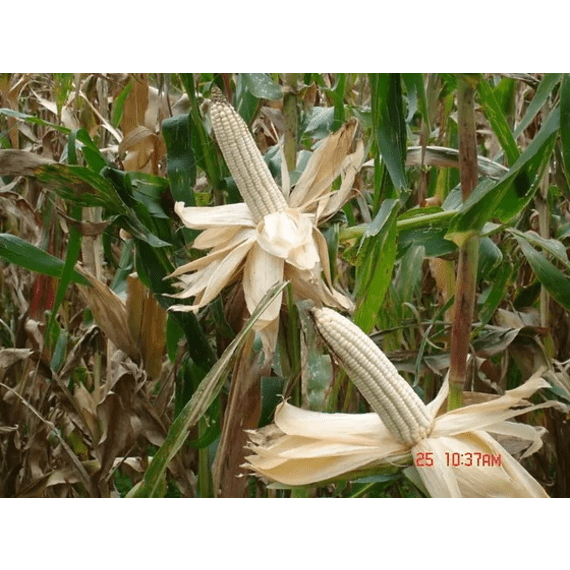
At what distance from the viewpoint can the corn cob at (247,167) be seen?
87 centimetres

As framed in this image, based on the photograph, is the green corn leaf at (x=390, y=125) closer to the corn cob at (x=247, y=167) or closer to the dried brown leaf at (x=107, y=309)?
the corn cob at (x=247, y=167)

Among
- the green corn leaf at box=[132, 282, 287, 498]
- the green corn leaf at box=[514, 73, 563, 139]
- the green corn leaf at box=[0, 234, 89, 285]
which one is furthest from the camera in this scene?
the green corn leaf at box=[0, 234, 89, 285]

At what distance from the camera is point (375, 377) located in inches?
30.9

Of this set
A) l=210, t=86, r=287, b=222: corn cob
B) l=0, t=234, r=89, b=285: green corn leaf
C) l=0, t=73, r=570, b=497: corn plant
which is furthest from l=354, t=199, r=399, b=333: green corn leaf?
l=0, t=234, r=89, b=285: green corn leaf

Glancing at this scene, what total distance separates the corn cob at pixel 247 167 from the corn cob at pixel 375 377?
149 millimetres

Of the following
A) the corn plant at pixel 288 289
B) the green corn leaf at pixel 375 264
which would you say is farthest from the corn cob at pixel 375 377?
the green corn leaf at pixel 375 264

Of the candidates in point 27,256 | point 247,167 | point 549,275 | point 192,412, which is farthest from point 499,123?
point 27,256

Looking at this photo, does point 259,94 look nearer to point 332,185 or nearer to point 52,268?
point 332,185

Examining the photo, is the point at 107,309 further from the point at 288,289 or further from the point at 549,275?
the point at 549,275

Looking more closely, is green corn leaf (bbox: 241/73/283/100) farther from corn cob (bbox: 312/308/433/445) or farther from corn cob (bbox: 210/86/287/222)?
corn cob (bbox: 312/308/433/445)

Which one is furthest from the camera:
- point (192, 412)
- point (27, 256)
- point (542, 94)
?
point (27, 256)
